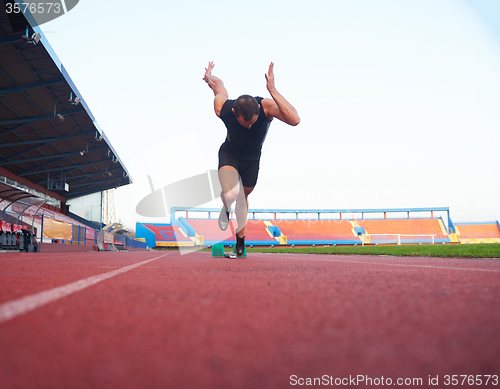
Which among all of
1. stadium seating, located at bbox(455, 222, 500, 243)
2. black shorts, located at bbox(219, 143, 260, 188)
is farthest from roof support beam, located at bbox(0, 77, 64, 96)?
stadium seating, located at bbox(455, 222, 500, 243)

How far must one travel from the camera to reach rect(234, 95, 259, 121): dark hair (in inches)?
175

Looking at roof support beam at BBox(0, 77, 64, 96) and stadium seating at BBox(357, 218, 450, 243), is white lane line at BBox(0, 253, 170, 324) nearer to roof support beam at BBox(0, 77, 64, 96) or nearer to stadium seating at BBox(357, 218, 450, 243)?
roof support beam at BBox(0, 77, 64, 96)

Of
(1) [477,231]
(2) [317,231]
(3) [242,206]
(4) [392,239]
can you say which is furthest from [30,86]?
(1) [477,231]

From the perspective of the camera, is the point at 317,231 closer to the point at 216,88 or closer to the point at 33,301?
the point at 216,88

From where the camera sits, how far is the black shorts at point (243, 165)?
5.30m

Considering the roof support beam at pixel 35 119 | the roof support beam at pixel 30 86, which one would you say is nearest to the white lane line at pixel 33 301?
A: the roof support beam at pixel 30 86

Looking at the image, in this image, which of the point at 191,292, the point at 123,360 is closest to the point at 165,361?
the point at 123,360

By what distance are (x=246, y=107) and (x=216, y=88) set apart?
1.22 metres

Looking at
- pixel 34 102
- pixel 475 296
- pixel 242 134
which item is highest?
pixel 34 102

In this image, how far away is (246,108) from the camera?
14.6ft

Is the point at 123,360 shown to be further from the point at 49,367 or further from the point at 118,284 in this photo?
the point at 118,284

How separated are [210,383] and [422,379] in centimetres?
40

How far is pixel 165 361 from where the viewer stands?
0.79 meters

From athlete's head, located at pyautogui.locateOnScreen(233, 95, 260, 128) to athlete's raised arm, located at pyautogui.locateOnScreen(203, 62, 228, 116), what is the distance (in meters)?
0.50
